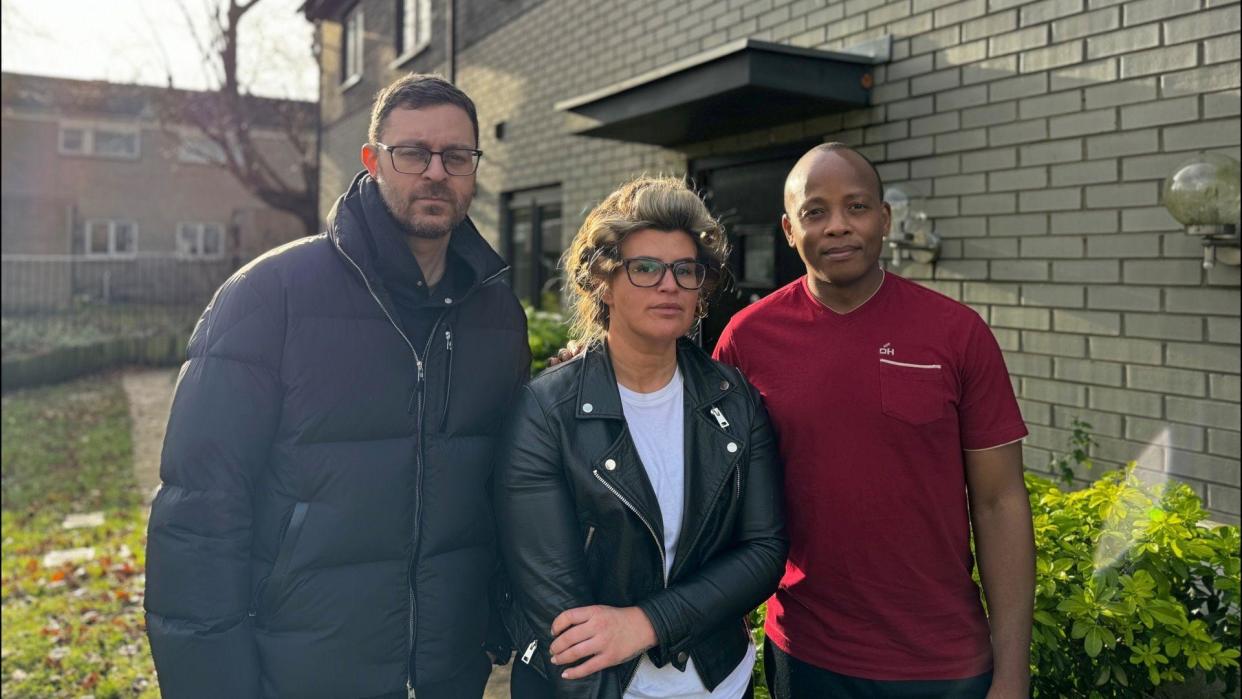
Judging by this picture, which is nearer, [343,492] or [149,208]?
[343,492]

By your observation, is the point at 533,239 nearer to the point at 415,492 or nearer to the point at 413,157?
the point at 413,157

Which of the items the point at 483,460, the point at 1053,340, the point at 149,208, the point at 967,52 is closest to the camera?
the point at 483,460

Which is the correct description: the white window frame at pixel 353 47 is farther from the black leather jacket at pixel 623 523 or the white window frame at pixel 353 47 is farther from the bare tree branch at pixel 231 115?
the black leather jacket at pixel 623 523

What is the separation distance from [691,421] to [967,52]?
3.37 m

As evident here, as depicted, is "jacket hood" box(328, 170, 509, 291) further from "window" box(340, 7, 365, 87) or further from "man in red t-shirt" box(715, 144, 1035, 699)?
"window" box(340, 7, 365, 87)

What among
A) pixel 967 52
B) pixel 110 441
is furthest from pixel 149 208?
pixel 967 52

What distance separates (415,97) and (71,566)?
5799mm

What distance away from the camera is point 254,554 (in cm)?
203

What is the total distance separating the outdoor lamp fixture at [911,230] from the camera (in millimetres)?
4668

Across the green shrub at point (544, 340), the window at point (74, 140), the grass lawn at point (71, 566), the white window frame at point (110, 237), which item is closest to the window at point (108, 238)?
the white window frame at point (110, 237)

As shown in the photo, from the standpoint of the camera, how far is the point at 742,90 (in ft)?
15.8

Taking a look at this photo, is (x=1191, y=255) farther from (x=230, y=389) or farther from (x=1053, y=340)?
(x=230, y=389)

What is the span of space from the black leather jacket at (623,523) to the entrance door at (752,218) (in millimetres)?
3750

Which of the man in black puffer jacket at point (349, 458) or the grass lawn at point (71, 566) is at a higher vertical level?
the man in black puffer jacket at point (349, 458)
